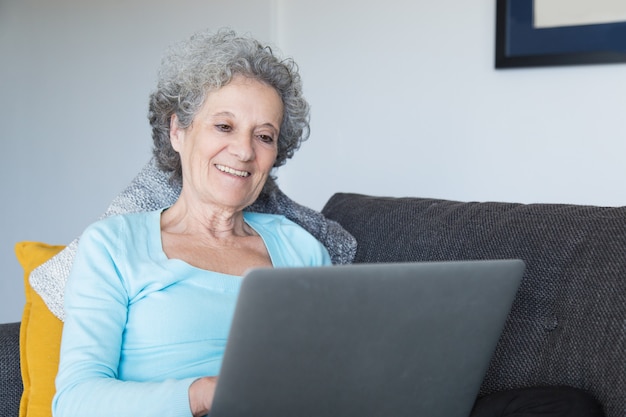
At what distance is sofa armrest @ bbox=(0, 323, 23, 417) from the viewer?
1.74 meters

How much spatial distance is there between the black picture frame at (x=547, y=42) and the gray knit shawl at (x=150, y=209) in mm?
934

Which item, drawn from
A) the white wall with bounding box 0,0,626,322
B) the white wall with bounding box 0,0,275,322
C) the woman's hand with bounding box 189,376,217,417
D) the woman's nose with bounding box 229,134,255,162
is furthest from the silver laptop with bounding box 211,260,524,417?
the white wall with bounding box 0,0,275,322

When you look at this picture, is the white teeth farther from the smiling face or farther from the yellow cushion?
the yellow cushion

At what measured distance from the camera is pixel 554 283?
5.02 feet

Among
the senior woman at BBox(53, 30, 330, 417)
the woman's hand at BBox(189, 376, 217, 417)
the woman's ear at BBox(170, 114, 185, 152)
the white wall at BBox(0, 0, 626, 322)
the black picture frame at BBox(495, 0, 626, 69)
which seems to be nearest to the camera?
the woman's hand at BBox(189, 376, 217, 417)

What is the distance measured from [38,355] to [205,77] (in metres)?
0.65

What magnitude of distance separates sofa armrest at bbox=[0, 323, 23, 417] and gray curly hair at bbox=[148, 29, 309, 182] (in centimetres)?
49

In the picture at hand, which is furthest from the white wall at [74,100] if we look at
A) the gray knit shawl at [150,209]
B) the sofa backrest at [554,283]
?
the sofa backrest at [554,283]

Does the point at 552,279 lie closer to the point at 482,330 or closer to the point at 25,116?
the point at 482,330

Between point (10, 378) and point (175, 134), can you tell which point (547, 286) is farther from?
point (10, 378)

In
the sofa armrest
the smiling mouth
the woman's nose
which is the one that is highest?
the woman's nose

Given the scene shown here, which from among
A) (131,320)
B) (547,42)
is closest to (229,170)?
(131,320)

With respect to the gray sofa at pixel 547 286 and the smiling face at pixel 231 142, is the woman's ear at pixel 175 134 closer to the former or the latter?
the smiling face at pixel 231 142

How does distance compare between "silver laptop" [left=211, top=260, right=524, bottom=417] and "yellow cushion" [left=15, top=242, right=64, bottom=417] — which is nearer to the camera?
"silver laptop" [left=211, top=260, right=524, bottom=417]
